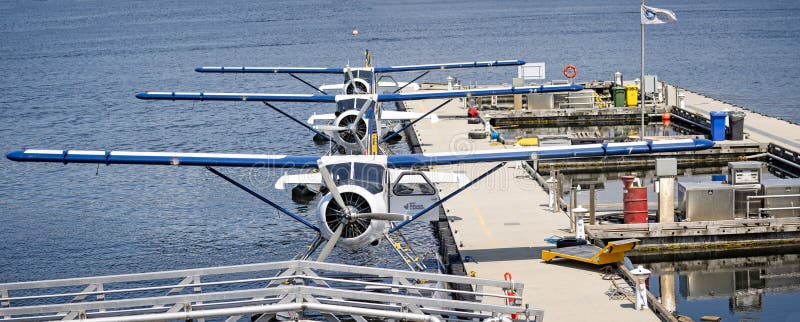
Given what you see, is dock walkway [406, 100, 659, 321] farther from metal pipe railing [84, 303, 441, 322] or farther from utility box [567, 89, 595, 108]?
utility box [567, 89, 595, 108]

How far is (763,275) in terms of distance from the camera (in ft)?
82.6

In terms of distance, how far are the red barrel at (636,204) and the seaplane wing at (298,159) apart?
273 cm

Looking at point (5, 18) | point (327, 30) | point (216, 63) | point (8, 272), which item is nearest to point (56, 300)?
point (8, 272)

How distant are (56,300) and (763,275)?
16125mm

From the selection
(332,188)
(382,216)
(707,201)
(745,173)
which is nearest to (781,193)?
(745,173)

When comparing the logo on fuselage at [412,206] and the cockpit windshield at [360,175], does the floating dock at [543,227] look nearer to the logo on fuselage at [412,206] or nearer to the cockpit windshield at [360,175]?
the logo on fuselage at [412,206]

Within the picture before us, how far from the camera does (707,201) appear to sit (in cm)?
2570

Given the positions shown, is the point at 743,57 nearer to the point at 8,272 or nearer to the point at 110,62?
the point at 110,62

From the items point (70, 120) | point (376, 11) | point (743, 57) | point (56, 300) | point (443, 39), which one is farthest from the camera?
point (376, 11)

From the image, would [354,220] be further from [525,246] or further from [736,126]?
[736,126]

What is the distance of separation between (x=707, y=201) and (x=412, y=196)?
24.5 ft

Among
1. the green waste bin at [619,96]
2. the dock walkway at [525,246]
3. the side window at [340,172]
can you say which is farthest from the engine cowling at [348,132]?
the green waste bin at [619,96]

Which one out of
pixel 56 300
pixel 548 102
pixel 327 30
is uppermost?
pixel 327 30

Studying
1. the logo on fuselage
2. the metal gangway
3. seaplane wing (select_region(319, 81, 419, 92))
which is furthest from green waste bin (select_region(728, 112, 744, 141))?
the metal gangway
